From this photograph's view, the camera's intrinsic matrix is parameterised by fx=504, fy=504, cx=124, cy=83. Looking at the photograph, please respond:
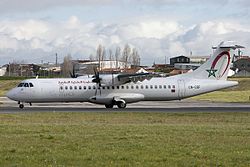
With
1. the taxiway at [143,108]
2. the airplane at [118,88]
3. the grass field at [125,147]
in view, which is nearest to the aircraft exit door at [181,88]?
the airplane at [118,88]

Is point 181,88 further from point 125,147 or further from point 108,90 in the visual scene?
point 125,147

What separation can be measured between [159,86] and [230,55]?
298 inches

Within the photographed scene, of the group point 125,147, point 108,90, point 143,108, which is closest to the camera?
point 125,147

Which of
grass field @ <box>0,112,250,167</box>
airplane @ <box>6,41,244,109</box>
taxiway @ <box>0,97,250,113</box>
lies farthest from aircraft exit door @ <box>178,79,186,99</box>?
grass field @ <box>0,112,250,167</box>

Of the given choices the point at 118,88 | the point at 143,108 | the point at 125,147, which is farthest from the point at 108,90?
the point at 125,147

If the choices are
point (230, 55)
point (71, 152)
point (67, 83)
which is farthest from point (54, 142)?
point (230, 55)

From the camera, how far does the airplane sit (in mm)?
43250

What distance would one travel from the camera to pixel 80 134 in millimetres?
18578

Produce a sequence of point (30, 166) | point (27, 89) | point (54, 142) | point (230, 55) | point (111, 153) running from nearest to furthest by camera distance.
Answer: point (30, 166), point (111, 153), point (54, 142), point (27, 89), point (230, 55)

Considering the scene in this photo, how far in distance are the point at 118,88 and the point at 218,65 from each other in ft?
31.1

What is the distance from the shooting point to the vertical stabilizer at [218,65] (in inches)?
1802

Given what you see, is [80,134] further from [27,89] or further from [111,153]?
[27,89]

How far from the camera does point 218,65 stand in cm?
4609

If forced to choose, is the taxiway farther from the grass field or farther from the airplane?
the grass field
